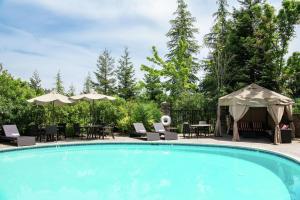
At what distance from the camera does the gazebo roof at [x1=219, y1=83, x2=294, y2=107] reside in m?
14.3

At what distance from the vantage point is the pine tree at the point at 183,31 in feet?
113

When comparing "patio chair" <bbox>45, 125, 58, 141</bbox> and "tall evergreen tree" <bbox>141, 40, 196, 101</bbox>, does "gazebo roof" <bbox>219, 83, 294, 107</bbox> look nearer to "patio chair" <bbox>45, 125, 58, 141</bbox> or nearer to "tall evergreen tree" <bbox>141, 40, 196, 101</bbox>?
"patio chair" <bbox>45, 125, 58, 141</bbox>

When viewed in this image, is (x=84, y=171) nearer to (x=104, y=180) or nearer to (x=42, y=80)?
(x=104, y=180)

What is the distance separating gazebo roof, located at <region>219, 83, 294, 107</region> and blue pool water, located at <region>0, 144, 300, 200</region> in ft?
10.5

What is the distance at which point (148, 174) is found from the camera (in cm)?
A: 878

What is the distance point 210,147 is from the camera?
1305cm

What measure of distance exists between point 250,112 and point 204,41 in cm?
1538

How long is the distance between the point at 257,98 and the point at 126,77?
28.1 meters

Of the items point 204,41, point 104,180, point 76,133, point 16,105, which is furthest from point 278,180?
point 204,41

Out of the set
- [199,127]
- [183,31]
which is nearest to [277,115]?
[199,127]

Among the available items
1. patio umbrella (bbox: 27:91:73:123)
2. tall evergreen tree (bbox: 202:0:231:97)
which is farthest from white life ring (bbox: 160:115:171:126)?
patio umbrella (bbox: 27:91:73:123)

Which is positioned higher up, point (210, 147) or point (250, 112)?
point (250, 112)

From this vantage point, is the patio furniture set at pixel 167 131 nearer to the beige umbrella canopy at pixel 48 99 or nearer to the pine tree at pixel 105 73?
the beige umbrella canopy at pixel 48 99

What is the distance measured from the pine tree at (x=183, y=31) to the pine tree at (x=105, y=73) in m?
12.7
